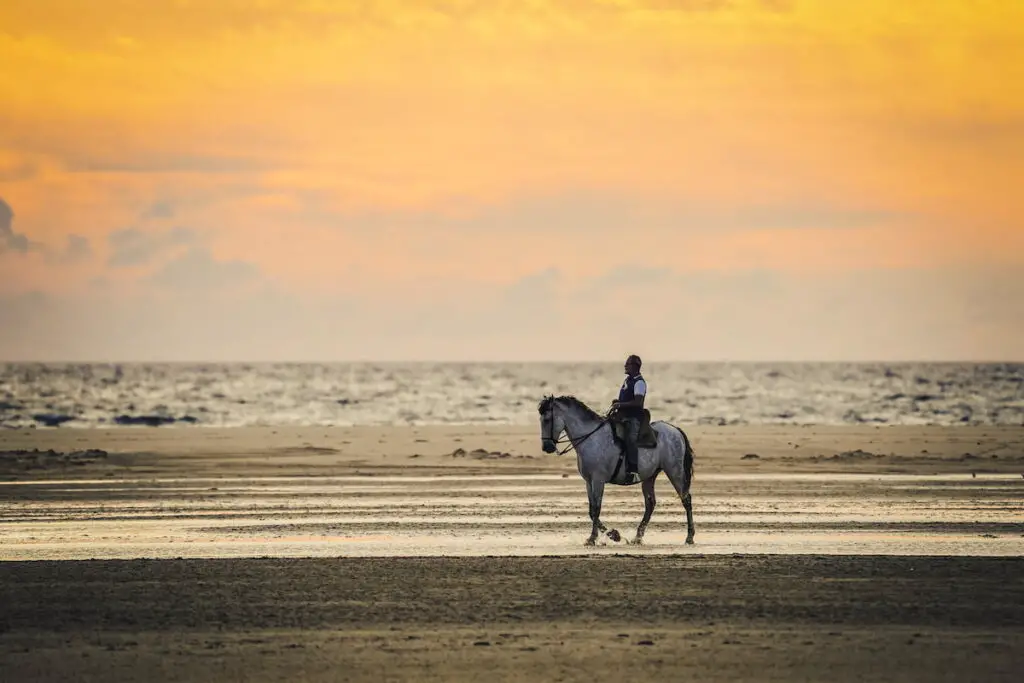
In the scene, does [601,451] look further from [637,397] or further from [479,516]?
[479,516]

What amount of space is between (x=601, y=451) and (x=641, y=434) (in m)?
0.66

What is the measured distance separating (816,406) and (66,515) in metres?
74.4

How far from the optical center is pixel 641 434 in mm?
22047

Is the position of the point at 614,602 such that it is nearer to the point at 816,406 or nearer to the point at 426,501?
the point at 426,501

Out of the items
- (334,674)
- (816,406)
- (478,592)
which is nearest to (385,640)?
(334,674)

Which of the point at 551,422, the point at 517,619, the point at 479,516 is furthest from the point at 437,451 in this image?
the point at 517,619

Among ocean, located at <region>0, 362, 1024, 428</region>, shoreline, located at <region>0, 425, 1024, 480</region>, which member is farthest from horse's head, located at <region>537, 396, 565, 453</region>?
ocean, located at <region>0, 362, 1024, 428</region>

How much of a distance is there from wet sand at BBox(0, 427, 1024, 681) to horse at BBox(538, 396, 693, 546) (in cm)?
96

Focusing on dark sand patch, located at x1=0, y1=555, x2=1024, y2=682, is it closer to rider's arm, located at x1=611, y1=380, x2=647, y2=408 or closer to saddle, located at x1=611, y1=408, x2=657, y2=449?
saddle, located at x1=611, y1=408, x2=657, y2=449

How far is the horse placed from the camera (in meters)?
22.1

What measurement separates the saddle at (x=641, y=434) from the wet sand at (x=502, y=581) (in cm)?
162

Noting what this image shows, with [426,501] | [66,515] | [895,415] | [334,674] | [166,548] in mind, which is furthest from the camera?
[895,415]

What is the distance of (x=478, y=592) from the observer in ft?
55.2

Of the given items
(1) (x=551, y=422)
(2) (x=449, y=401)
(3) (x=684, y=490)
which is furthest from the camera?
(2) (x=449, y=401)
